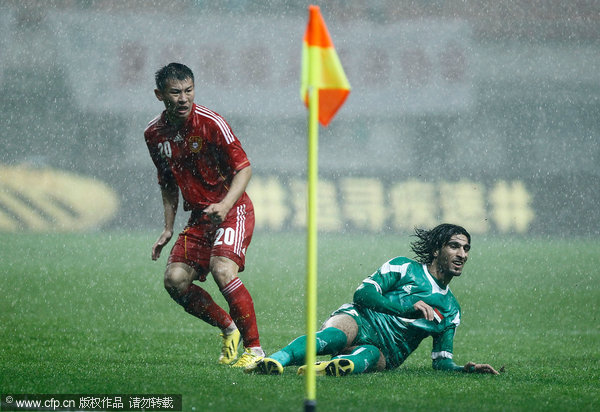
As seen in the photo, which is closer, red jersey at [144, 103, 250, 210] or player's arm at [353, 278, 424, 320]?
player's arm at [353, 278, 424, 320]

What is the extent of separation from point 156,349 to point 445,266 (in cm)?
216

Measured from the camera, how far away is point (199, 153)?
5305mm

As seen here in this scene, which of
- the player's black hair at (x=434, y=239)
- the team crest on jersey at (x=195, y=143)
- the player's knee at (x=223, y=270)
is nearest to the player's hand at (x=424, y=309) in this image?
the player's black hair at (x=434, y=239)

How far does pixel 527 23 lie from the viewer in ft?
65.0

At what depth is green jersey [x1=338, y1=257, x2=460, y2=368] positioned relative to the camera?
194 inches

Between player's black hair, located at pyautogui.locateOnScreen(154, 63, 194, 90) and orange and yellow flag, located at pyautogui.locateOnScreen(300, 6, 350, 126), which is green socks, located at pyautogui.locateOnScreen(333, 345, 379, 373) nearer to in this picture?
orange and yellow flag, located at pyautogui.locateOnScreen(300, 6, 350, 126)

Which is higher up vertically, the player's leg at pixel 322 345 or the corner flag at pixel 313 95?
the corner flag at pixel 313 95

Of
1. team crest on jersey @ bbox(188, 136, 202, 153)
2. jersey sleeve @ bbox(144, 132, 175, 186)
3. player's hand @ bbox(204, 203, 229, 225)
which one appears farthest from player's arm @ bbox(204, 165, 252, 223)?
jersey sleeve @ bbox(144, 132, 175, 186)

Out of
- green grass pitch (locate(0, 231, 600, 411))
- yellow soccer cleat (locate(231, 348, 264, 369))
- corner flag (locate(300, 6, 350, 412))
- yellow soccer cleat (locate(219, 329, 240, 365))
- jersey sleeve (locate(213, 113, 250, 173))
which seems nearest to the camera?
corner flag (locate(300, 6, 350, 412))

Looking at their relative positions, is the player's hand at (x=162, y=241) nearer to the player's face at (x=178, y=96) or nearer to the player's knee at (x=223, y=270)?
the player's knee at (x=223, y=270)

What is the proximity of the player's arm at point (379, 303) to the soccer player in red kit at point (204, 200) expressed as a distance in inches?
25.2

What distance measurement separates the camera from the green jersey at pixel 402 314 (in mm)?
4918

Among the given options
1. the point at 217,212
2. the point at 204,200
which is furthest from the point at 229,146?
the point at 217,212

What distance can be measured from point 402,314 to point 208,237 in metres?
1.22
